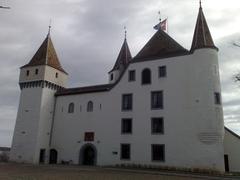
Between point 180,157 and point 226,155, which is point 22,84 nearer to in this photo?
Answer: point 180,157

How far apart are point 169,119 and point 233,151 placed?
7.53 metres

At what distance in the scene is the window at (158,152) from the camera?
2993 cm

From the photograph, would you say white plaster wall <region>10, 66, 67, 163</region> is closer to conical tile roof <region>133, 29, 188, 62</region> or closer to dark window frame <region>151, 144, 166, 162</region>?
conical tile roof <region>133, 29, 188, 62</region>

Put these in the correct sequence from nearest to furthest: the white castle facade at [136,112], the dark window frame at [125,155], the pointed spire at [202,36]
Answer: the white castle facade at [136,112], the pointed spire at [202,36], the dark window frame at [125,155]

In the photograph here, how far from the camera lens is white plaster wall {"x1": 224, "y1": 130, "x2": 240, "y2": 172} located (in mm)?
28844

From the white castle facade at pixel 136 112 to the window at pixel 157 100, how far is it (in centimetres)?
12

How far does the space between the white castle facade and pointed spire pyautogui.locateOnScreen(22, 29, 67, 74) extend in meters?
0.23

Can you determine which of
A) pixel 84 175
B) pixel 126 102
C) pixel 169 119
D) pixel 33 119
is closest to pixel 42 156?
pixel 33 119

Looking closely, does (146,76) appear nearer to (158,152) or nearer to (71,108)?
(158,152)

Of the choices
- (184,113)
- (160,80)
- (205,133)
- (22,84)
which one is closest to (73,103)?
(22,84)

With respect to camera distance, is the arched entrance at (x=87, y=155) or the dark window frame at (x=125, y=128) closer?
the dark window frame at (x=125, y=128)

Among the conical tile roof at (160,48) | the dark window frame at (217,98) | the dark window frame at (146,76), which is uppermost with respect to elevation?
the conical tile roof at (160,48)

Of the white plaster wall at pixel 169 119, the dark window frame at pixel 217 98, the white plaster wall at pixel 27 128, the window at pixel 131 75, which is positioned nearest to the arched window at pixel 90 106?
the white plaster wall at pixel 169 119

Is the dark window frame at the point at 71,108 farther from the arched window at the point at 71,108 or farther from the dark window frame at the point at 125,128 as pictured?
the dark window frame at the point at 125,128
